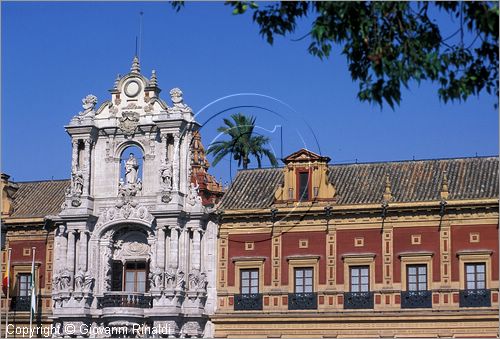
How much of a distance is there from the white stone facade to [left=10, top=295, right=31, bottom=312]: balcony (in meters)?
2.59

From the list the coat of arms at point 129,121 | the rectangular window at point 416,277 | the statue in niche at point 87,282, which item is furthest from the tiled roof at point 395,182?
the statue in niche at point 87,282

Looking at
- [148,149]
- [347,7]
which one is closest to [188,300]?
[148,149]

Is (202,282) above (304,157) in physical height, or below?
below

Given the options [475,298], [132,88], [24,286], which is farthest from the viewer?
[24,286]

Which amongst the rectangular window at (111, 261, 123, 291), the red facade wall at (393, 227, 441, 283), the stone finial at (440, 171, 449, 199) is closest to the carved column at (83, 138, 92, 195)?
the rectangular window at (111, 261, 123, 291)

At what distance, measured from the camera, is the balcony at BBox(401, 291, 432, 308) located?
5022 centimetres

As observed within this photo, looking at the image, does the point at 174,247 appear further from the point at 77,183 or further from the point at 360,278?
the point at 360,278

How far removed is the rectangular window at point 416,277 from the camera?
166 feet

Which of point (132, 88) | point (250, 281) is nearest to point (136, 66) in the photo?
point (132, 88)

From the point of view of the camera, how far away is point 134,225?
55062mm

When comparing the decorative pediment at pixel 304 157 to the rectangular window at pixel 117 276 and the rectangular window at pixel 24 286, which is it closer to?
the rectangular window at pixel 117 276

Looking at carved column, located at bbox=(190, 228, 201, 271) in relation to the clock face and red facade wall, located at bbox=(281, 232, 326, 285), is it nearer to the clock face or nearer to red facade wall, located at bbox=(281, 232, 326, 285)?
red facade wall, located at bbox=(281, 232, 326, 285)

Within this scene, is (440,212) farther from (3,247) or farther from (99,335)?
(3,247)

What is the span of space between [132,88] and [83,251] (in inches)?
350
